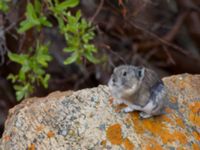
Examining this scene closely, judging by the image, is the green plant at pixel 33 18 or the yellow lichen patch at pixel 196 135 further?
the green plant at pixel 33 18

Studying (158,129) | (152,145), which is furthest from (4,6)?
(152,145)

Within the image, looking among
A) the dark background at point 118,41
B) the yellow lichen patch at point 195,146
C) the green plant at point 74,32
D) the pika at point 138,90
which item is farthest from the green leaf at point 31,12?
the yellow lichen patch at point 195,146

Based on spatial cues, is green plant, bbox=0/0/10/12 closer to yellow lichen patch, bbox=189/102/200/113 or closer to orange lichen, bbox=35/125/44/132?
orange lichen, bbox=35/125/44/132

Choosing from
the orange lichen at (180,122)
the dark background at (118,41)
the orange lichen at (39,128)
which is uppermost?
the orange lichen at (39,128)

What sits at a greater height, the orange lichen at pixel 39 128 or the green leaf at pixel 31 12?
the green leaf at pixel 31 12

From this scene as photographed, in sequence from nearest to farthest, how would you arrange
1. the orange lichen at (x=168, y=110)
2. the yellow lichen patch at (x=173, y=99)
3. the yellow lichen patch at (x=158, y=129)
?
the yellow lichen patch at (x=158, y=129) < the orange lichen at (x=168, y=110) < the yellow lichen patch at (x=173, y=99)

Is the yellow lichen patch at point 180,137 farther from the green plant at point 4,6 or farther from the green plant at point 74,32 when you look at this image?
the green plant at point 4,6

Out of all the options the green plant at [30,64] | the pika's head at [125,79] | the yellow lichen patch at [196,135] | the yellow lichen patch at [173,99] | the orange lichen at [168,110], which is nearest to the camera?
the pika's head at [125,79]

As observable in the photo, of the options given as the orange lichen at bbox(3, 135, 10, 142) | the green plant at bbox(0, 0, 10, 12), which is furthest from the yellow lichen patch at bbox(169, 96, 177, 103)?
the green plant at bbox(0, 0, 10, 12)

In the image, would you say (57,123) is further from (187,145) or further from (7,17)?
(7,17)
